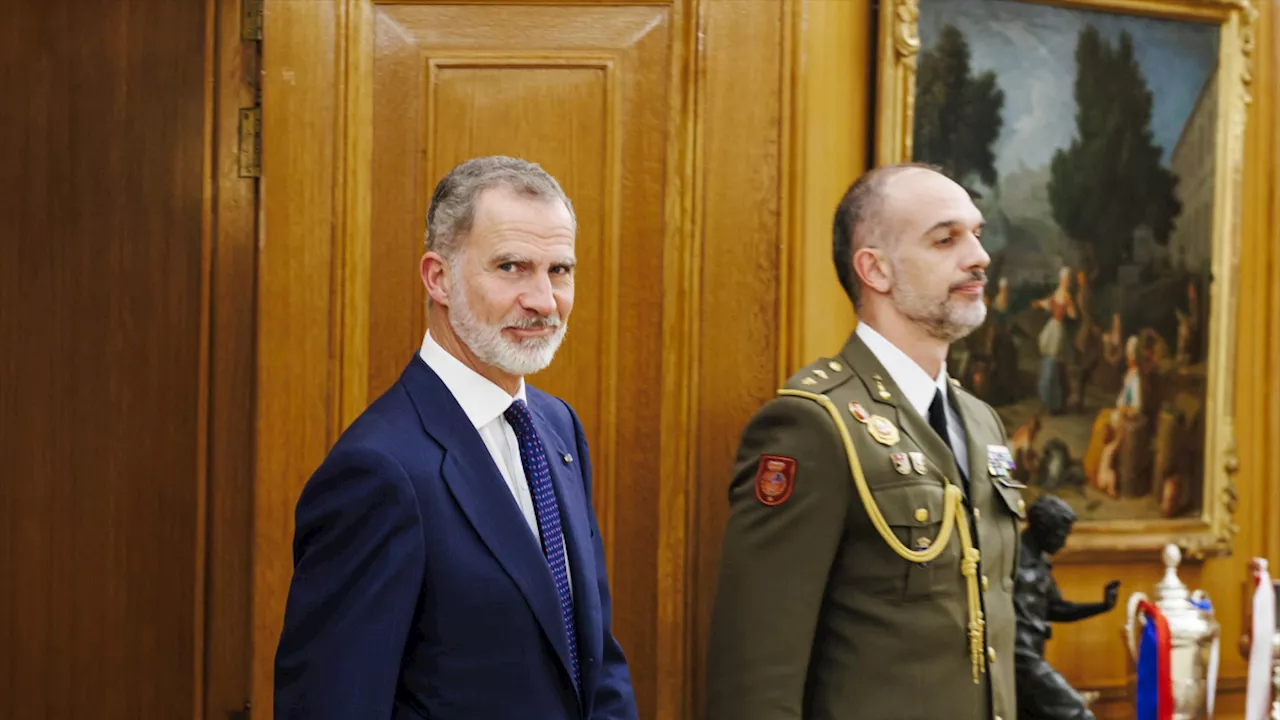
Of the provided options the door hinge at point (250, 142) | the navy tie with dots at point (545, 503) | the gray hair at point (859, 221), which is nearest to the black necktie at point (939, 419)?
the gray hair at point (859, 221)

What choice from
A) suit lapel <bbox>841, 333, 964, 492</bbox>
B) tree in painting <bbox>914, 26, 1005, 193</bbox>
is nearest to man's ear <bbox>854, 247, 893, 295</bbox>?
suit lapel <bbox>841, 333, 964, 492</bbox>

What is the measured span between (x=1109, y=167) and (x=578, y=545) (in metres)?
2.06

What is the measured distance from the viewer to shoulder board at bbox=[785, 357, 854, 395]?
242 cm

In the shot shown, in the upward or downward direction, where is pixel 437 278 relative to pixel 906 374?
upward

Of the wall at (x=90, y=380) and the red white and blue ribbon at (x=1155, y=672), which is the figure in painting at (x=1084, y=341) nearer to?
the red white and blue ribbon at (x=1155, y=672)

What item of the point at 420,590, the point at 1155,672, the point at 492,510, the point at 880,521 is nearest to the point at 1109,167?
the point at 1155,672

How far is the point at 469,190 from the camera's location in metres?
1.94

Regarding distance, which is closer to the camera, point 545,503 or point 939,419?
point 545,503

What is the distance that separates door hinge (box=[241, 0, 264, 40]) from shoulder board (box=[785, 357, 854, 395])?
4.58ft

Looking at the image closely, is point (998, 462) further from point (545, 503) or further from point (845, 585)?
point (545, 503)

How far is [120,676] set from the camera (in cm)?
308

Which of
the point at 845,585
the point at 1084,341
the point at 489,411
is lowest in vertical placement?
the point at 845,585

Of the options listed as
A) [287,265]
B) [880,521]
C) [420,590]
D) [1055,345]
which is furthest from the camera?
[1055,345]

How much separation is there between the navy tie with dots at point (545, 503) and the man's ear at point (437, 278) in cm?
20
